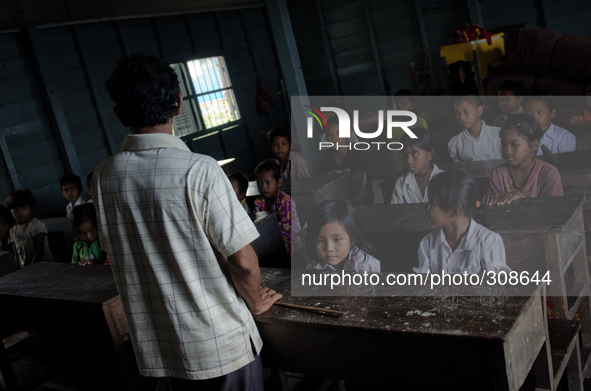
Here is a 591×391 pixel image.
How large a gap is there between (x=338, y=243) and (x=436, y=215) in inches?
20.6

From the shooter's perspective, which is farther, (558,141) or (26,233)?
(26,233)

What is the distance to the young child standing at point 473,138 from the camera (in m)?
3.35

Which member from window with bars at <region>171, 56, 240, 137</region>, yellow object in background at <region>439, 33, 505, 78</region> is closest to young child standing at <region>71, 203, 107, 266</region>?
window with bars at <region>171, 56, 240, 137</region>

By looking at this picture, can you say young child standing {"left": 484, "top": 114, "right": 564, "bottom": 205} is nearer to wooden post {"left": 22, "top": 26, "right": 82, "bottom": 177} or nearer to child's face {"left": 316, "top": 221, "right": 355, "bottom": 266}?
child's face {"left": 316, "top": 221, "right": 355, "bottom": 266}

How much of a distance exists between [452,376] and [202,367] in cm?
78

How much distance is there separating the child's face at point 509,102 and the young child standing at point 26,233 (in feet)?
13.8

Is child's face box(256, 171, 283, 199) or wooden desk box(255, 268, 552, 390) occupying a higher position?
child's face box(256, 171, 283, 199)

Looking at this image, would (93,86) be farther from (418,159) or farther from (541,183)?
(541,183)

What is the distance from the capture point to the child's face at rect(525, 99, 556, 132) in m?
3.48

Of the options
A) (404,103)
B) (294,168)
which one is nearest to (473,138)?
(294,168)

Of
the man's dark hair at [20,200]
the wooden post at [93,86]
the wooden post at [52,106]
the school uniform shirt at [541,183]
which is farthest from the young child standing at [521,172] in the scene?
the wooden post at [93,86]

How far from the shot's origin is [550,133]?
3316mm

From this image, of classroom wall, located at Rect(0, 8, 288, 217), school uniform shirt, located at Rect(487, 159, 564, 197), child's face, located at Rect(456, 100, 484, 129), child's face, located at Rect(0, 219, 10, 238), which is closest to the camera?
school uniform shirt, located at Rect(487, 159, 564, 197)

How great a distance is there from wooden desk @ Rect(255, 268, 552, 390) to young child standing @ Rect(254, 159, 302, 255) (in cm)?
136
